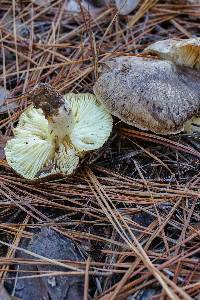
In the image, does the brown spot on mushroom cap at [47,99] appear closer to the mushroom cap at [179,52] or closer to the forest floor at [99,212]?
the forest floor at [99,212]

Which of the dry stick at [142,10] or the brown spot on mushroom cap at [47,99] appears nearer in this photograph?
the brown spot on mushroom cap at [47,99]

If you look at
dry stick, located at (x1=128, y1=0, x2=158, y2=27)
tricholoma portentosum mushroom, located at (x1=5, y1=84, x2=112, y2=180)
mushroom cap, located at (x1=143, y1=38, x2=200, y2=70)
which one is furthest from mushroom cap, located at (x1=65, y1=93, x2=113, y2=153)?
dry stick, located at (x1=128, y1=0, x2=158, y2=27)

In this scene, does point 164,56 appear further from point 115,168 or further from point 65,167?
point 65,167

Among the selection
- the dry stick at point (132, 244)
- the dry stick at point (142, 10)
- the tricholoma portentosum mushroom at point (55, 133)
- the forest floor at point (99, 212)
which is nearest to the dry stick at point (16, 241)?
the forest floor at point (99, 212)

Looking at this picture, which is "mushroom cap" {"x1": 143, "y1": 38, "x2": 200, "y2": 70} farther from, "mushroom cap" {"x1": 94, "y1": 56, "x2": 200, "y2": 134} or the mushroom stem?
the mushroom stem

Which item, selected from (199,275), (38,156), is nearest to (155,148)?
(38,156)
